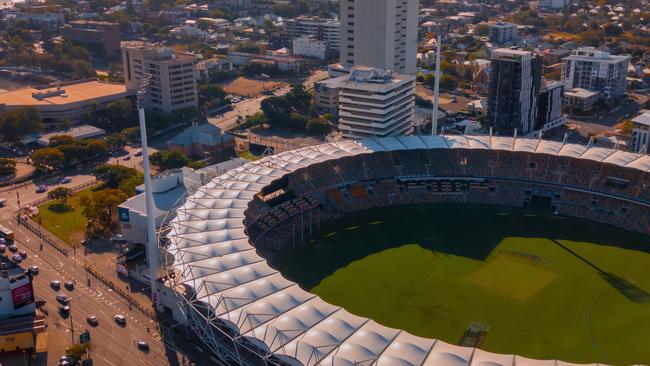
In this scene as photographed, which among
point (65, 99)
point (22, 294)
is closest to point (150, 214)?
point (22, 294)

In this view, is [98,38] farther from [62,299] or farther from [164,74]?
[62,299]

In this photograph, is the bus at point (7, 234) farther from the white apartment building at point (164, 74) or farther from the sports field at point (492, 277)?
the white apartment building at point (164, 74)

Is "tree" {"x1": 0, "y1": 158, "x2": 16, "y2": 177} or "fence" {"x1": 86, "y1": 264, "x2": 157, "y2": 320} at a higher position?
"tree" {"x1": 0, "y1": 158, "x2": 16, "y2": 177}

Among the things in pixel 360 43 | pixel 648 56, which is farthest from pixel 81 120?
pixel 648 56

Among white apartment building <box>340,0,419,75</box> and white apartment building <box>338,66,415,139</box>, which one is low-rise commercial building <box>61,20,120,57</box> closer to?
white apartment building <box>340,0,419,75</box>

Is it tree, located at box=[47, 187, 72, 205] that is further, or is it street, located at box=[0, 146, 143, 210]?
street, located at box=[0, 146, 143, 210]

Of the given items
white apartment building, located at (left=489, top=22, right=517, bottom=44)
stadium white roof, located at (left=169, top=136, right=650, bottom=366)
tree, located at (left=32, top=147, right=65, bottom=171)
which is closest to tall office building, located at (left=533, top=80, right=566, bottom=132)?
stadium white roof, located at (left=169, top=136, right=650, bottom=366)

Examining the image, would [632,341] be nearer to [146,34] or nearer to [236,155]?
[236,155]
